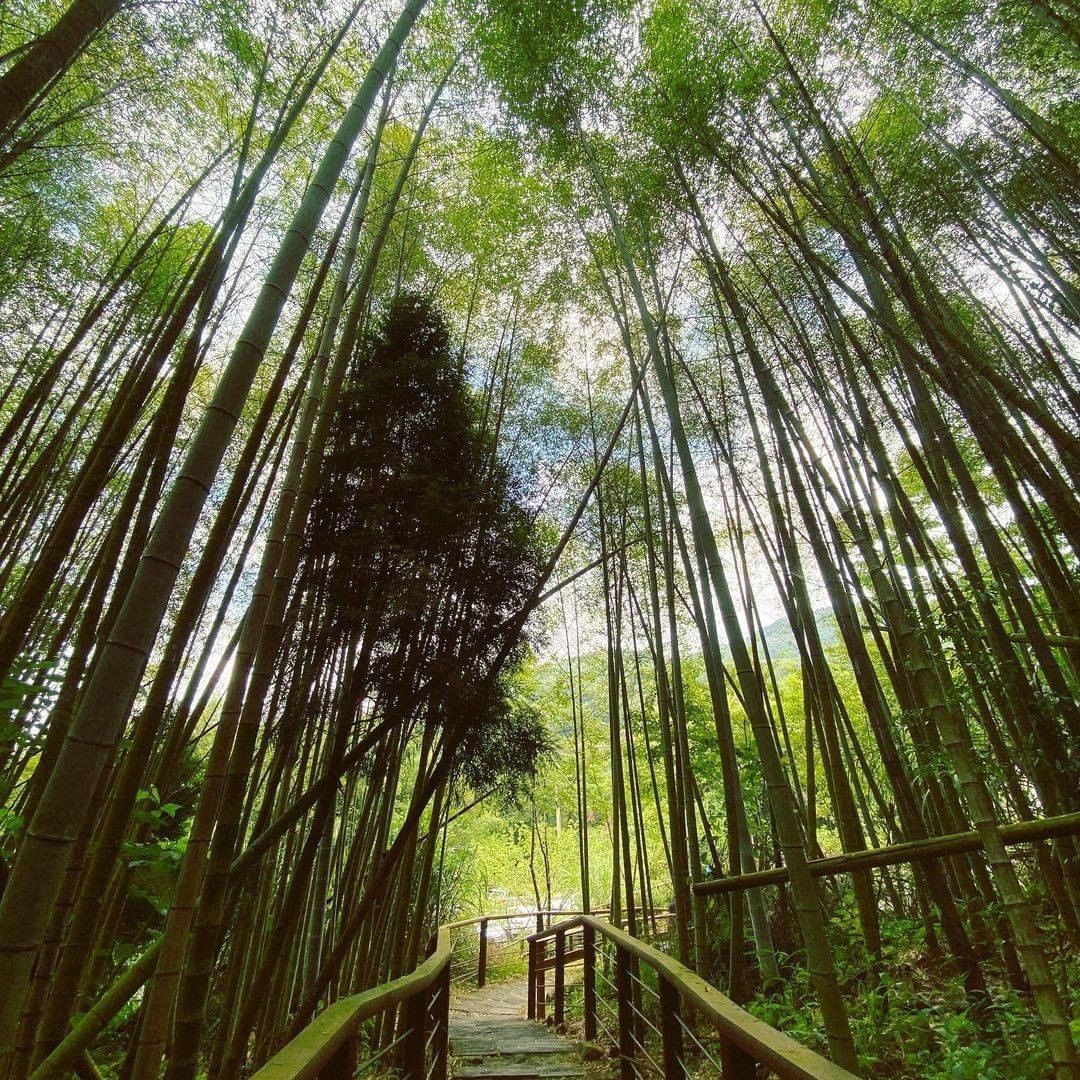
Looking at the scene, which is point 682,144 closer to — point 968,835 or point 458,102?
point 458,102

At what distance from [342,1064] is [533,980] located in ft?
13.4

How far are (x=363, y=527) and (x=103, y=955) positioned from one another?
1.76m

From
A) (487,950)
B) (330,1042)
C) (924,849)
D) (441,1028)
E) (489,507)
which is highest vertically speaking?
(489,507)

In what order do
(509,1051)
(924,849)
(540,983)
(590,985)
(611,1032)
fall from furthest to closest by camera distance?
1. (540,983)
2. (611,1032)
3. (590,985)
4. (509,1051)
5. (924,849)

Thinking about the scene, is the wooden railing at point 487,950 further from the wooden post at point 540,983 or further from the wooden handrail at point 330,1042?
the wooden handrail at point 330,1042

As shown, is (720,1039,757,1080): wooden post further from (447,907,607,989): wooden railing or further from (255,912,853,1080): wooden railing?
(447,907,607,989): wooden railing

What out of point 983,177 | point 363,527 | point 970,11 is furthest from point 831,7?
point 363,527

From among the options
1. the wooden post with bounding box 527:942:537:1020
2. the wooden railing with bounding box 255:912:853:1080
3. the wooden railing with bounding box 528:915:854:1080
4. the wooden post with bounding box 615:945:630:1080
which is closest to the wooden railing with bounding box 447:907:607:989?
the wooden post with bounding box 527:942:537:1020

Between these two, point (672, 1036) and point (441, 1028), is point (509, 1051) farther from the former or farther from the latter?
point (672, 1036)

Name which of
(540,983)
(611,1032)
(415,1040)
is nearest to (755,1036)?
(415,1040)

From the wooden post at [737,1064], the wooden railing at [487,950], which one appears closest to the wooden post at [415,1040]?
the wooden post at [737,1064]

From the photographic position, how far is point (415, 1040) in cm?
166

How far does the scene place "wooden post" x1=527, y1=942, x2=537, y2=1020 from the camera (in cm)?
436

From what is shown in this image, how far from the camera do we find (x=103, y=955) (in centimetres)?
190
